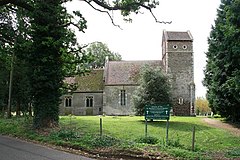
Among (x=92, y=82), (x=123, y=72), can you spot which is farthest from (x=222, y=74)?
(x=92, y=82)

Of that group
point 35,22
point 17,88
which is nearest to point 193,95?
point 17,88

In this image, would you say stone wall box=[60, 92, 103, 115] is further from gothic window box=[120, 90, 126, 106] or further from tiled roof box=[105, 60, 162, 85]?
gothic window box=[120, 90, 126, 106]

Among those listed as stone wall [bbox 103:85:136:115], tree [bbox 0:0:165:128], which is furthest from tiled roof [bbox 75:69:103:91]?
tree [bbox 0:0:165:128]

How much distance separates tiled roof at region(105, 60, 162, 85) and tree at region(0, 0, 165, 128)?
35.1 m

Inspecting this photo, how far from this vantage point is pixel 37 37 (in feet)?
59.7

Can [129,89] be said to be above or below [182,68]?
below

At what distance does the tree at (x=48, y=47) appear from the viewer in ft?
58.2

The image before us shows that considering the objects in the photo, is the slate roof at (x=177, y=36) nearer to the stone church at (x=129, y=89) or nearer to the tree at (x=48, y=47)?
the stone church at (x=129, y=89)

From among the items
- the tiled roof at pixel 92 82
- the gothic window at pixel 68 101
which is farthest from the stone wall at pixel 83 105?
the tiled roof at pixel 92 82

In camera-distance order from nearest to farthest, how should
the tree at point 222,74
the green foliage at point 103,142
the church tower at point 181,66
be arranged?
the green foliage at point 103,142 < the tree at point 222,74 < the church tower at point 181,66

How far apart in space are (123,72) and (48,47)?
124 feet

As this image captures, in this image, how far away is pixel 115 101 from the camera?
53.7 m

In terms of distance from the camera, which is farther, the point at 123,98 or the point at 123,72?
the point at 123,72

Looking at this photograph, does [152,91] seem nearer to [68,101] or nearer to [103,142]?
[103,142]
